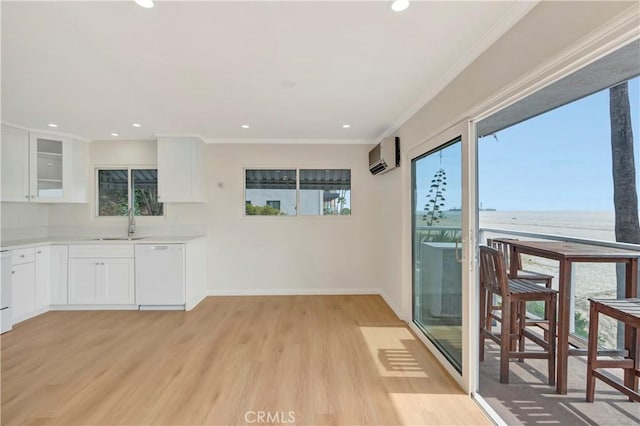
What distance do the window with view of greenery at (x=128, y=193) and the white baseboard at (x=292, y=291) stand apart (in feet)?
5.37

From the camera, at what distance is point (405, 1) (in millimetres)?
1494

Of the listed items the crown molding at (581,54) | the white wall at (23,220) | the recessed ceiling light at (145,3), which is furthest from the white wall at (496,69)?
the white wall at (23,220)

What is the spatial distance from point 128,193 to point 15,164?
129 cm

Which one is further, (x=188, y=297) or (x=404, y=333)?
(x=188, y=297)

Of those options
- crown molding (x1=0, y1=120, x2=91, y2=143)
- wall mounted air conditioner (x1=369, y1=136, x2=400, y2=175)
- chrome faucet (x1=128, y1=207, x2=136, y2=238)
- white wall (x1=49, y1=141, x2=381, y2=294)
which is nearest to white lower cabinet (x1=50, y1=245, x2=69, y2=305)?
white wall (x1=49, y1=141, x2=381, y2=294)

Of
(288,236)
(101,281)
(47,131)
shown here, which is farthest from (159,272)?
(47,131)

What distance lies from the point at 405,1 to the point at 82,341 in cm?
416

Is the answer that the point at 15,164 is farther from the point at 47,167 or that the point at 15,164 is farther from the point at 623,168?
the point at 623,168

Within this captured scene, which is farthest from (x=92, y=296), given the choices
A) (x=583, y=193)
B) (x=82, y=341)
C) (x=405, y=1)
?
(x=583, y=193)

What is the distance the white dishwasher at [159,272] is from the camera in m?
3.84

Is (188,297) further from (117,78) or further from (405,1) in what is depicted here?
(405,1)

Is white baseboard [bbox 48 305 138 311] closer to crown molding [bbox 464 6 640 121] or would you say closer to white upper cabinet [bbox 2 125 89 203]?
white upper cabinet [bbox 2 125 89 203]

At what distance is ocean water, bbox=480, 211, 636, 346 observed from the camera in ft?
8.60

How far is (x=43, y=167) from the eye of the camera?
4.02 m
